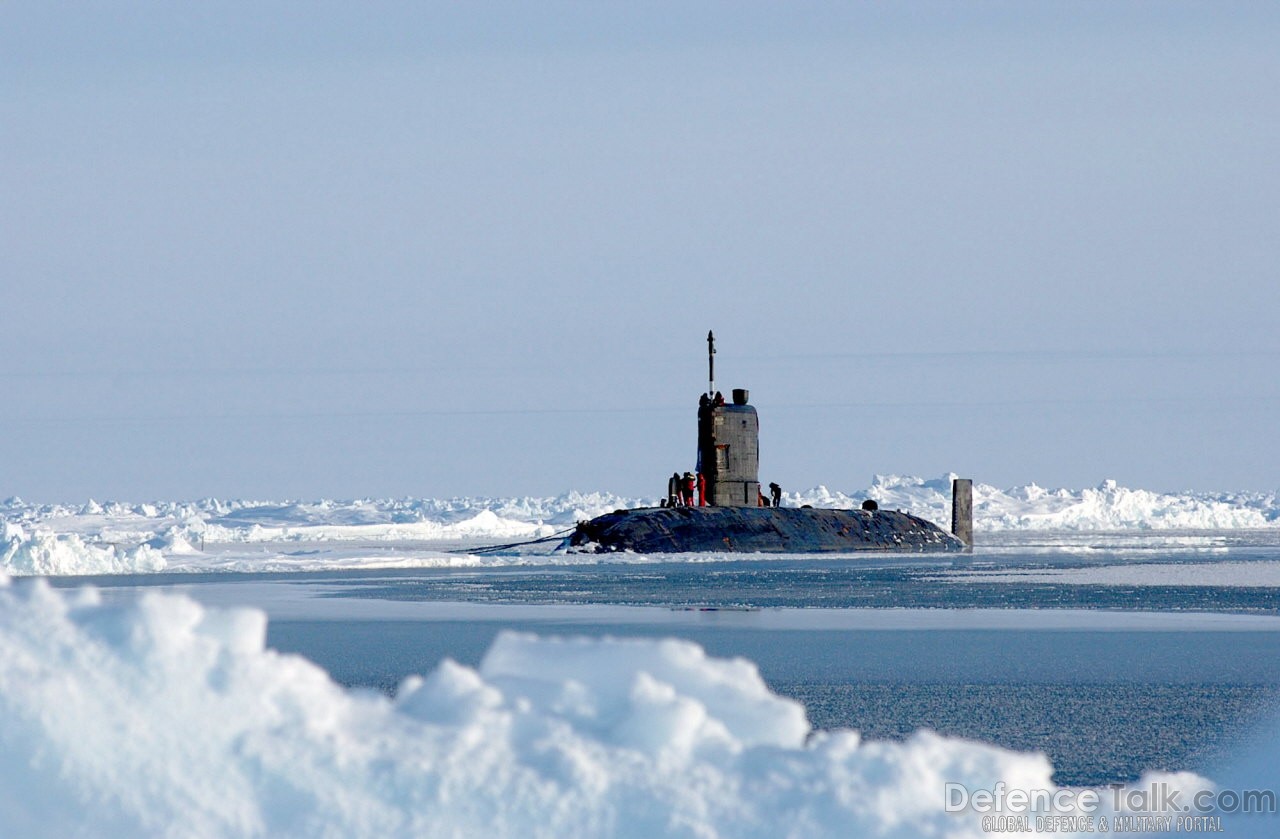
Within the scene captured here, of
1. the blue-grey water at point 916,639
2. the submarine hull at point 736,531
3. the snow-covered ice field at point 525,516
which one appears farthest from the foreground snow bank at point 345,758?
the snow-covered ice field at point 525,516

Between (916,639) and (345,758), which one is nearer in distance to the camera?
(345,758)

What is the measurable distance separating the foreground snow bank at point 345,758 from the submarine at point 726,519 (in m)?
29.8

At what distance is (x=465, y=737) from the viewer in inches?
145

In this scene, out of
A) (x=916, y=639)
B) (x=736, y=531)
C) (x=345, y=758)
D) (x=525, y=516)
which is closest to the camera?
(x=345, y=758)

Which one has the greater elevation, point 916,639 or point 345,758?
point 345,758

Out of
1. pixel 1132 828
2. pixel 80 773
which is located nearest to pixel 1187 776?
pixel 1132 828

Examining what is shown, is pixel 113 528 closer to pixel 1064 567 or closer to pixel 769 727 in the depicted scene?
pixel 1064 567

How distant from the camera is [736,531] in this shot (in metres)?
34.4

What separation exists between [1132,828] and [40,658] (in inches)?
108

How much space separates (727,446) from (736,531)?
202cm

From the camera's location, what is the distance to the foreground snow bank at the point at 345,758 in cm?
344

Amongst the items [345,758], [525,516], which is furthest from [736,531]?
[525,516]

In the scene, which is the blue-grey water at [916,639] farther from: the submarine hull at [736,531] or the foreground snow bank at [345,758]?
the submarine hull at [736,531]

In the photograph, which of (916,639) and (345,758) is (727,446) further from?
(345,758)
